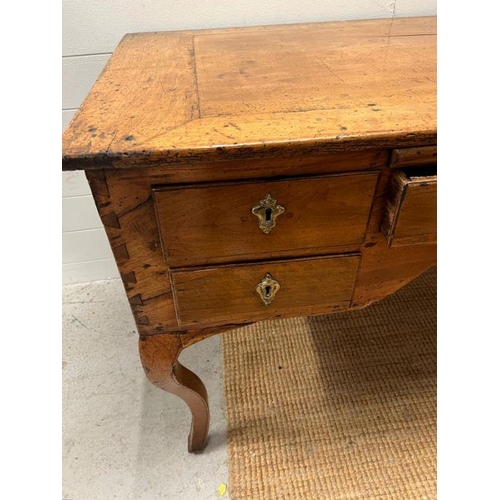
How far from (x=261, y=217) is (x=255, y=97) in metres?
0.17

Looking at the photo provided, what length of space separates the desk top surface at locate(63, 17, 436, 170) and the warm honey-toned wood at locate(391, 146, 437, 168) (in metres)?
0.01

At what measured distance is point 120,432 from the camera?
0.98m

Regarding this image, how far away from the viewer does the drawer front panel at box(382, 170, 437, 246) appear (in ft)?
1.61

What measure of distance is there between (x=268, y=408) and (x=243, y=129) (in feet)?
2.43

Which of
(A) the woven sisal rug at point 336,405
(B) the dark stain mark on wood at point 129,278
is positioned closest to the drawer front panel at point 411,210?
(B) the dark stain mark on wood at point 129,278

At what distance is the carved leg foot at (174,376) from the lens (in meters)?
0.66

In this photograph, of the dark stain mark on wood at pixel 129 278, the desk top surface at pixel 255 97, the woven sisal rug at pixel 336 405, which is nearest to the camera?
the desk top surface at pixel 255 97

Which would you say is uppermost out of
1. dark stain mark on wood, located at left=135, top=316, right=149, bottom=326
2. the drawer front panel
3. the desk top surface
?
the desk top surface

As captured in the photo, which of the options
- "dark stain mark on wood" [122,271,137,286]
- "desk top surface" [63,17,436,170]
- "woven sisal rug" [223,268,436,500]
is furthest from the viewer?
"woven sisal rug" [223,268,436,500]

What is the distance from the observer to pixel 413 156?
0.49 m

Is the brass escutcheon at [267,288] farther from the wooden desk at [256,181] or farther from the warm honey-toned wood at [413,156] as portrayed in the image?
the warm honey-toned wood at [413,156]

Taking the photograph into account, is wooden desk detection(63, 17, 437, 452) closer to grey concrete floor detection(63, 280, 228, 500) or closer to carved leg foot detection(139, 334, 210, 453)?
carved leg foot detection(139, 334, 210, 453)

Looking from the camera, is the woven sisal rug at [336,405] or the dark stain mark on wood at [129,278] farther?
the woven sisal rug at [336,405]

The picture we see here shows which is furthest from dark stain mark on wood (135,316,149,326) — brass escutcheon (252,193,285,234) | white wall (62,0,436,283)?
white wall (62,0,436,283)
